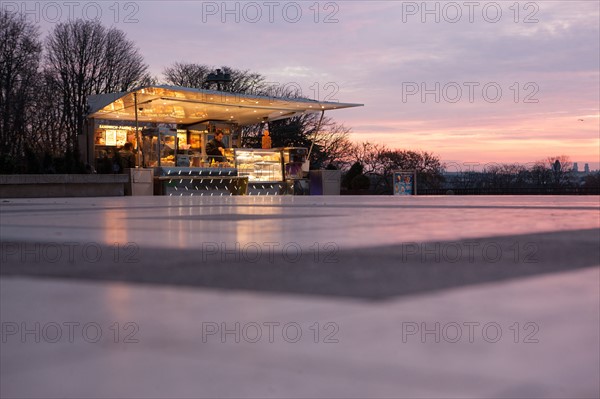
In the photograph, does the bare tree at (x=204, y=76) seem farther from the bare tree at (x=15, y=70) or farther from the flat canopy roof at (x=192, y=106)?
the flat canopy roof at (x=192, y=106)

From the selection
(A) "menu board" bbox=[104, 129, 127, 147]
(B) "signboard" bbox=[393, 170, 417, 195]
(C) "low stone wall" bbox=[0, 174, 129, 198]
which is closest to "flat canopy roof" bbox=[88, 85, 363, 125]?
(A) "menu board" bbox=[104, 129, 127, 147]

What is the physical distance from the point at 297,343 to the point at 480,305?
451 millimetres

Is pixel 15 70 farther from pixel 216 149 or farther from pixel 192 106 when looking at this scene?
pixel 216 149

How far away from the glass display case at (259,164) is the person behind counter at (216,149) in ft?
1.73

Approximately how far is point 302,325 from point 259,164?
1815cm

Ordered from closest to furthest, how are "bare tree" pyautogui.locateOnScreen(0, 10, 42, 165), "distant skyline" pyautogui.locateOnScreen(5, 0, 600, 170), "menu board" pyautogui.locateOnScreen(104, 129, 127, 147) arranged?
"distant skyline" pyautogui.locateOnScreen(5, 0, 600, 170)
"menu board" pyautogui.locateOnScreen(104, 129, 127, 147)
"bare tree" pyautogui.locateOnScreen(0, 10, 42, 165)

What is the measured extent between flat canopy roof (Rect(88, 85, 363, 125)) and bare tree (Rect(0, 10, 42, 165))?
944cm

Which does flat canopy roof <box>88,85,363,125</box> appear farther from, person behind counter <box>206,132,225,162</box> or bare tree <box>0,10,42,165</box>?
bare tree <box>0,10,42,165</box>

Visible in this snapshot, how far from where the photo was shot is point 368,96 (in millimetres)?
22672

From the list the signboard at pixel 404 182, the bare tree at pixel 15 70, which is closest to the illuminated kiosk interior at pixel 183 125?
the signboard at pixel 404 182

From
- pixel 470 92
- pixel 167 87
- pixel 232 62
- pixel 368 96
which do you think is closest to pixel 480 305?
pixel 470 92

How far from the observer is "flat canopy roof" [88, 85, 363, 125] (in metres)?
17.4

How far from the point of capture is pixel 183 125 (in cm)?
2183

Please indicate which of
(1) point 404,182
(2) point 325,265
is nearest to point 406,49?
(1) point 404,182
